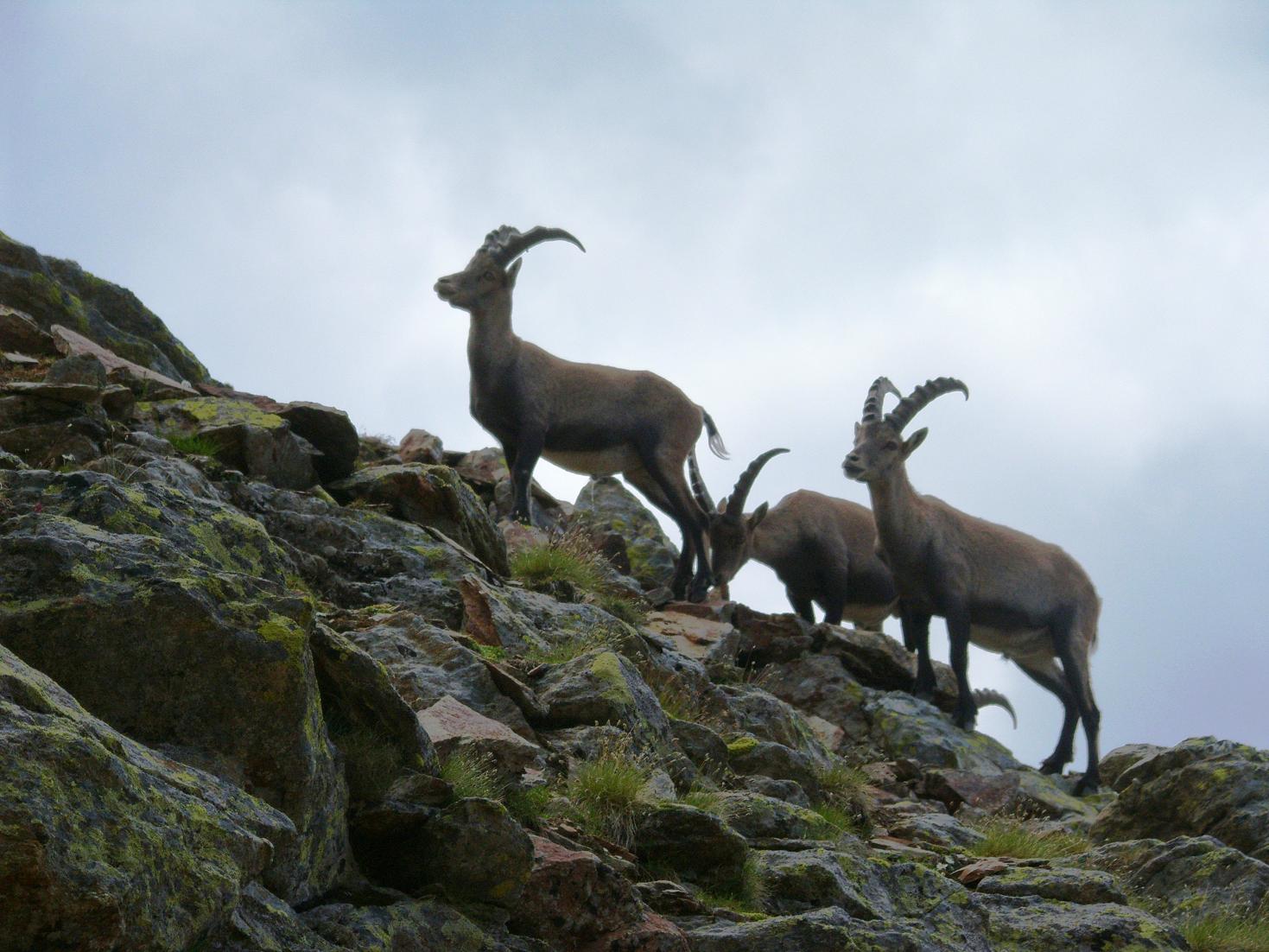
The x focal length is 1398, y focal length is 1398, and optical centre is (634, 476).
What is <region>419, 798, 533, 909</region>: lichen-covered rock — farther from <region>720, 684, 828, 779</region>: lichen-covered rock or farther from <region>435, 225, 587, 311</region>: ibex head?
<region>435, 225, 587, 311</region>: ibex head

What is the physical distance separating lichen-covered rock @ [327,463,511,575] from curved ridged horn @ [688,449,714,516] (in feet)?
21.7

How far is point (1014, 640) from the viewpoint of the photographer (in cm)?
1627

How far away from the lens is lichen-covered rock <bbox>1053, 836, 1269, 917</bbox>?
7.54 m

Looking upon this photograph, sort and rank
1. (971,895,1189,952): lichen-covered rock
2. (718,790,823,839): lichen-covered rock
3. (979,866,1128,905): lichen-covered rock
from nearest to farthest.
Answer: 1. (971,895,1189,952): lichen-covered rock
2. (718,790,823,839): lichen-covered rock
3. (979,866,1128,905): lichen-covered rock

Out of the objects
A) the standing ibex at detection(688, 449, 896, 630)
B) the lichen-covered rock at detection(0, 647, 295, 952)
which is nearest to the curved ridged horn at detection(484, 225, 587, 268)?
the standing ibex at detection(688, 449, 896, 630)

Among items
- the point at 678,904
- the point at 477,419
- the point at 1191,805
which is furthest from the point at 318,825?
the point at 477,419

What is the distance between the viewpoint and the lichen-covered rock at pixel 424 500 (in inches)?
413

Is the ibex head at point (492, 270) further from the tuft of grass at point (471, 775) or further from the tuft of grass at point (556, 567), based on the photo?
the tuft of grass at point (471, 775)

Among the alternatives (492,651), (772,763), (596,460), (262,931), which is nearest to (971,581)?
(596,460)

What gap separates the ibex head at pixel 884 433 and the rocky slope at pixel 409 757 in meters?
3.16

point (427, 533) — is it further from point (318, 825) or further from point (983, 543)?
point (983, 543)

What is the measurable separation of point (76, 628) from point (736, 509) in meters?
13.5

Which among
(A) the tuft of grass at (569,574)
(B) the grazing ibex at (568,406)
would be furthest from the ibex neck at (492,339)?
(A) the tuft of grass at (569,574)

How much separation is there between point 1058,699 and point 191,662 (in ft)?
46.7
